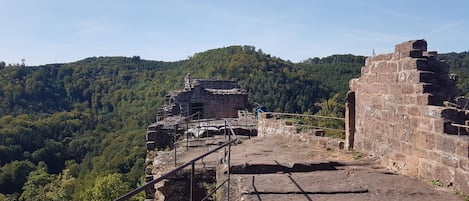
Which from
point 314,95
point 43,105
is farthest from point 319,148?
point 43,105

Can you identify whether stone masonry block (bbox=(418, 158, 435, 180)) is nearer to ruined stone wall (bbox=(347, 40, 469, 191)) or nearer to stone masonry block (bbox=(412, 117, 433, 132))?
ruined stone wall (bbox=(347, 40, 469, 191))

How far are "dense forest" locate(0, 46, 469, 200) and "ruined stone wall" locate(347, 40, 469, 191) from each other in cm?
1893

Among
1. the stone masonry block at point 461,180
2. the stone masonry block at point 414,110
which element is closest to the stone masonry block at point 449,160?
the stone masonry block at point 461,180

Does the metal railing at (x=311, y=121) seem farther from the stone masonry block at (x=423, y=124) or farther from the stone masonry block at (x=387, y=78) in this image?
the stone masonry block at (x=423, y=124)

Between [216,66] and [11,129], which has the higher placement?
[216,66]

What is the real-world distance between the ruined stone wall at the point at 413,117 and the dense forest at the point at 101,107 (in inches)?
745

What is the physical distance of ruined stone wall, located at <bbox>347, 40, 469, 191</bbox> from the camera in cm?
614

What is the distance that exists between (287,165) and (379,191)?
1918 millimetres

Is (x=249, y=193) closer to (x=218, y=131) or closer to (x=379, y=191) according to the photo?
(x=379, y=191)

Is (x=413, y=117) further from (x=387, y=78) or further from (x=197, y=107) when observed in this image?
(x=197, y=107)

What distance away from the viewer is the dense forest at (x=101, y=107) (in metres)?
40.2

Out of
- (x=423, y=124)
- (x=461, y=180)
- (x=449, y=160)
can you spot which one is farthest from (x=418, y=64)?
(x=461, y=180)

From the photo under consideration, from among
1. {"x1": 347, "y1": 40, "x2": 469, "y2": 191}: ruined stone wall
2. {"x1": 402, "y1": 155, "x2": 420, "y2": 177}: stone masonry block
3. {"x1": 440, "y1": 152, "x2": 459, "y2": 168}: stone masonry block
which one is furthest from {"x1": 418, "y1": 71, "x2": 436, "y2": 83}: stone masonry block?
{"x1": 440, "y1": 152, "x2": 459, "y2": 168}: stone masonry block

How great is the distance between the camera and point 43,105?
8544 cm
